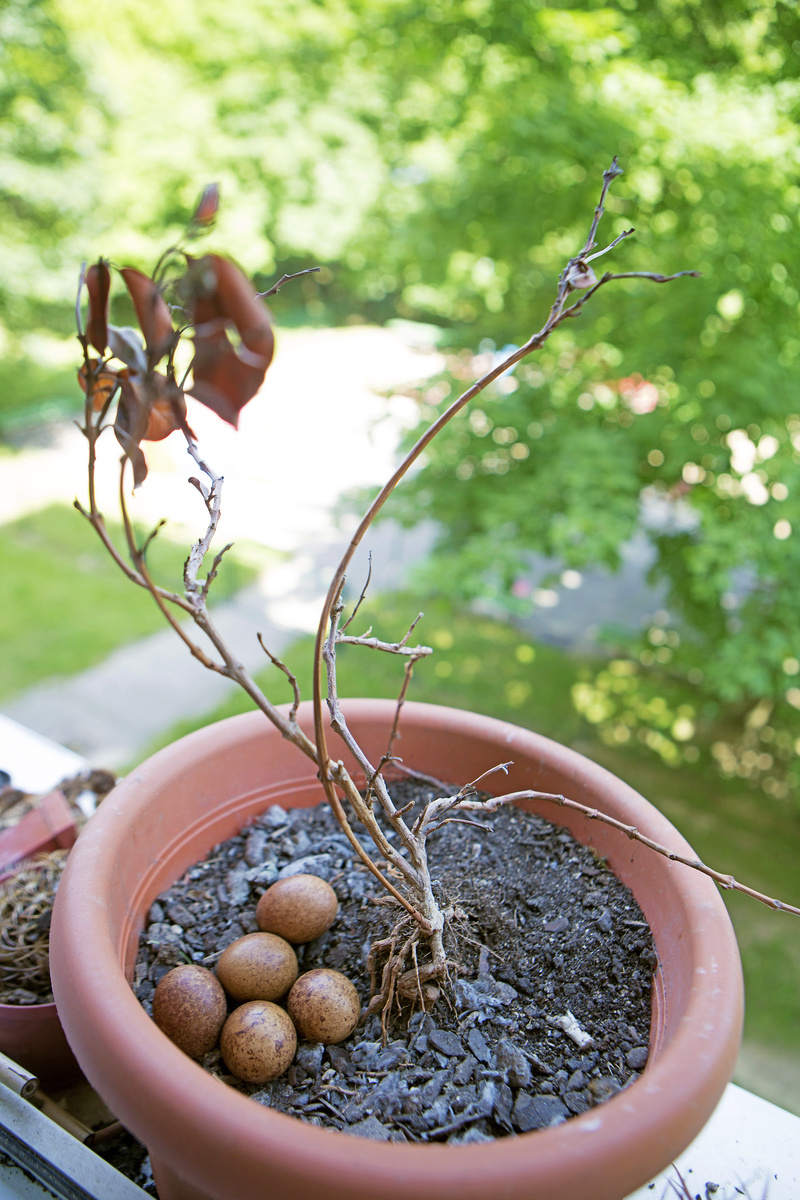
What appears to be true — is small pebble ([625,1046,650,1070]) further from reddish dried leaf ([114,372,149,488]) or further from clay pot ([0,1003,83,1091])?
reddish dried leaf ([114,372,149,488])

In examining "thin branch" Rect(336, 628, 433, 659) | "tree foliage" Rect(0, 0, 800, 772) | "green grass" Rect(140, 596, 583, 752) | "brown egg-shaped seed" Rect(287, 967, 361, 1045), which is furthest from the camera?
"green grass" Rect(140, 596, 583, 752)

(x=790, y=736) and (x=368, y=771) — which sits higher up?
(x=368, y=771)

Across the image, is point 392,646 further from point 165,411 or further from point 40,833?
point 40,833

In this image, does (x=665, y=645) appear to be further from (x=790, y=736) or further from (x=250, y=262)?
(x=250, y=262)

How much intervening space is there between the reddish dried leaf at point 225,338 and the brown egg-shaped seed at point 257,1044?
0.76m

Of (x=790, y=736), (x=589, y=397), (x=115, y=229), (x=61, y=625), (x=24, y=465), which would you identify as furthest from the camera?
(x=115, y=229)

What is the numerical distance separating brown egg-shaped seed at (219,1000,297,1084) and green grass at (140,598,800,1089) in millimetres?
1975

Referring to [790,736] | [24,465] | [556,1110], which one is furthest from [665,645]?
[24,465]

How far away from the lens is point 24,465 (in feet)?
22.0

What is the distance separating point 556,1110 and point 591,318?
2.88 meters

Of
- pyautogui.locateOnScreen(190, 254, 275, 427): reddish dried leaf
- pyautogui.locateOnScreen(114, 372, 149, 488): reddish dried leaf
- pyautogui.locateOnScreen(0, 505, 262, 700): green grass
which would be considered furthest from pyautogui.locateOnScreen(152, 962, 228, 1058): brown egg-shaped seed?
pyautogui.locateOnScreen(0, 505, 262, 700): green grass

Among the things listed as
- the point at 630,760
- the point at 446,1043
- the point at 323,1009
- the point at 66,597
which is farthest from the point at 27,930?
the point at 66,597

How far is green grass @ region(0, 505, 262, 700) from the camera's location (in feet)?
12.4

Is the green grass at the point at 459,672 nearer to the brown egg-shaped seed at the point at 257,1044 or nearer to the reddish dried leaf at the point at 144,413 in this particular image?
the brown egg-shaped seed at the point at 257,1044
